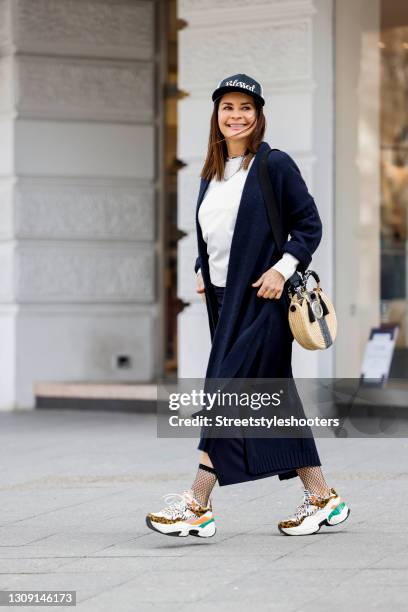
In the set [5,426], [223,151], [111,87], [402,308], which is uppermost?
[111,87]

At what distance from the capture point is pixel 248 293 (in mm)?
5926

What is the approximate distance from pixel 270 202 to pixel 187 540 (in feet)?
4.75

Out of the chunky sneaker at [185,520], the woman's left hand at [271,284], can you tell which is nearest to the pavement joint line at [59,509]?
the chunky sneaker at [185,520]

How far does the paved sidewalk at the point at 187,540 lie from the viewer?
487 cm

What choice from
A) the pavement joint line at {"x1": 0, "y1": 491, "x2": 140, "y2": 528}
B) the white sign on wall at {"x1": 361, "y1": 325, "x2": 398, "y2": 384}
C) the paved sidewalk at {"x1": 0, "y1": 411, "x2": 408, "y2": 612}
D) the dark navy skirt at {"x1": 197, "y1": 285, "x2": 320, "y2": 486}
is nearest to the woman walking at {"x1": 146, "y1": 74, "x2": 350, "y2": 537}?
the dark navy skirt at {"x1": 197, "y1": 285, "x2": 320, "y2": 486}

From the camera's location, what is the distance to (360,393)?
10.5 meters

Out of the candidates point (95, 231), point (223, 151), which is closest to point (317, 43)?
point (95, 231)

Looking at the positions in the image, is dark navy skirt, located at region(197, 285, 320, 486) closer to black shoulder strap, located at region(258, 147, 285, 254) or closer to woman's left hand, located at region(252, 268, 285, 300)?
woman's left hand, located at region(252, 268, 285, 300)

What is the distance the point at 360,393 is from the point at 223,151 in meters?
4.72

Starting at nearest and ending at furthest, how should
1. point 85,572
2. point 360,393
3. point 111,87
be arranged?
point 85,572, point 360,393, point 111,87

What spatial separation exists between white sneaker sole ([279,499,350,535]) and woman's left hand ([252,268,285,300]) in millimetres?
936

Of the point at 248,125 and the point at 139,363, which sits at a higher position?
the point at 248,125

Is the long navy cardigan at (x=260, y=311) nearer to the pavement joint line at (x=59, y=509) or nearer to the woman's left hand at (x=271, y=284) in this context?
the woman's left hand at (x=271, y=284)

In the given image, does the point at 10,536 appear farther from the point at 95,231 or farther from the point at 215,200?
the point at 95,231
